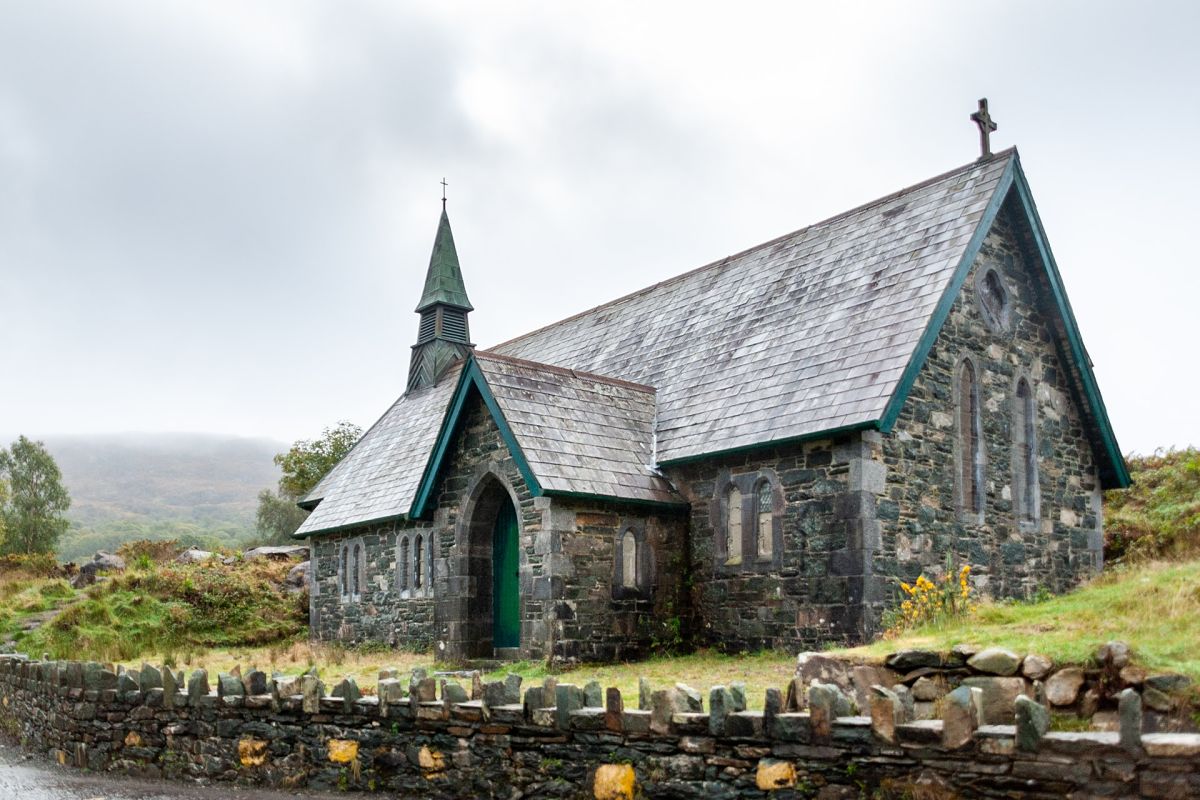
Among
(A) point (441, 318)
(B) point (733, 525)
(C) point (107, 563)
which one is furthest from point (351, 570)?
(C) point (107, 563)

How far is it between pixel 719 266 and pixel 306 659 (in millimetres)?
11949

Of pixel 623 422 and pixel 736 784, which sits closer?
pixel 736 784

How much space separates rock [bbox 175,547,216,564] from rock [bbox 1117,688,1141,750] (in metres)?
30.3

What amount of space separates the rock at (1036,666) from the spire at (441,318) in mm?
24134

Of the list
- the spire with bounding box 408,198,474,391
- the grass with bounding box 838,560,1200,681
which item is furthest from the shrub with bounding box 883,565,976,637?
the spire with bounding box 408,198,474,391

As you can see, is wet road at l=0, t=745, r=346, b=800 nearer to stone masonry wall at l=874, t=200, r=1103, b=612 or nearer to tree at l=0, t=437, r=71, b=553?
stone masonry wall at l=874, t=200, r=1103, b=612

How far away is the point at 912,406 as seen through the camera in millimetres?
16734

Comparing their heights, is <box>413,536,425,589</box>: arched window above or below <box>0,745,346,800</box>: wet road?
above

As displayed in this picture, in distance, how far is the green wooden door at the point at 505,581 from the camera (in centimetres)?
1915

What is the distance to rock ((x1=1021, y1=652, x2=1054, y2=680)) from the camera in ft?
30.8

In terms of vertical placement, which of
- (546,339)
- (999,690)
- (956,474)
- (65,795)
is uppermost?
(546,339)

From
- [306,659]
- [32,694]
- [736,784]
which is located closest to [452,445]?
[306,659]

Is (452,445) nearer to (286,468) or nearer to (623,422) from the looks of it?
(623,422)

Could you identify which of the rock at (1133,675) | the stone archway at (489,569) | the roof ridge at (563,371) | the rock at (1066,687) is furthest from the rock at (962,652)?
the roof ridge at (563,371)
